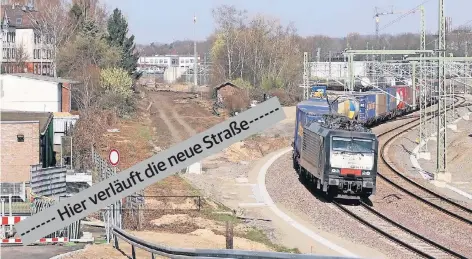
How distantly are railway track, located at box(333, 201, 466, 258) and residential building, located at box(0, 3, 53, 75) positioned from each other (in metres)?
55.4

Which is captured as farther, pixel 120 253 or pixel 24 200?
pixel 24 200

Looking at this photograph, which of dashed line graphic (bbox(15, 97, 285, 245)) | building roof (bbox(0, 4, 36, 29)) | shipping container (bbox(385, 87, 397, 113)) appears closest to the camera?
dashed line graphic (bbox(15, 97, 285, 245))

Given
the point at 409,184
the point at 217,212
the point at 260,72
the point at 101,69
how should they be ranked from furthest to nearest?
the point at 260,72, the point at 101,69, the point at 409,184, the point at 217,212

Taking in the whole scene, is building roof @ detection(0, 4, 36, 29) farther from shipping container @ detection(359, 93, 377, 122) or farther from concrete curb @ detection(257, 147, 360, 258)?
concrete curb @ detection(257, 147, 360, 258)

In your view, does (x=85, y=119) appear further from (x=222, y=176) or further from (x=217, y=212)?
(x=217, y=212)

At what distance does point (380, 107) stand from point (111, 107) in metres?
21.7

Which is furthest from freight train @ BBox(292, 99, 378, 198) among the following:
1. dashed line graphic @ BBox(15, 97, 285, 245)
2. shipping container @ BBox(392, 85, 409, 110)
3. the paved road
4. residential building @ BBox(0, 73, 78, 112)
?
shipping container @ BBox(392, 85, 409, 110)

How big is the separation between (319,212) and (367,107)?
27898 mm

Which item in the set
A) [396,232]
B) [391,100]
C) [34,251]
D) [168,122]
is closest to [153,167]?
[34,251]

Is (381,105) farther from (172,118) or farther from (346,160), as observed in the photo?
(346,160)

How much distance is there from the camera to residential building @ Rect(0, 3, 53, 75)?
255 ft

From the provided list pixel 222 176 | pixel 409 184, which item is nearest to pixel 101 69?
pixel 222 176

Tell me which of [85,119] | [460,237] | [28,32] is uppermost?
[28,32]

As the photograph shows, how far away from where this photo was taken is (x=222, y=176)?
34.8 m
